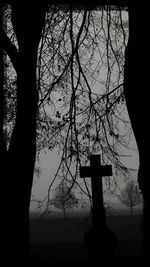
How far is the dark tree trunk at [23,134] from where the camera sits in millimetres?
5609

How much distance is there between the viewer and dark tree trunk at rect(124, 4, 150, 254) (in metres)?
5.31

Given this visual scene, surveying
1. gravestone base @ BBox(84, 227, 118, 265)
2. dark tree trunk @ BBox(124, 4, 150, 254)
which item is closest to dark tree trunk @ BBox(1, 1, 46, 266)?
gravestone base @ BBox(84, 227, 118, 265)

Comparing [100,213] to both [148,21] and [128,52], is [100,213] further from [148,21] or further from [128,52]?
[148,21]

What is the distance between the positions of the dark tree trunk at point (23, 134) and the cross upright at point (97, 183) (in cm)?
150

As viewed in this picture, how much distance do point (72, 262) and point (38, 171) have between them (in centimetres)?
211

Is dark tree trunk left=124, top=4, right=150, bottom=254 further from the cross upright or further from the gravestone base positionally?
the cross upright

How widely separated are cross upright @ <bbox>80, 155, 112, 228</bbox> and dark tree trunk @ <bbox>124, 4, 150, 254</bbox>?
1.33 metres

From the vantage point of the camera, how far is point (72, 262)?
5797 millimetres

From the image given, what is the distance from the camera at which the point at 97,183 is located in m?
7.31

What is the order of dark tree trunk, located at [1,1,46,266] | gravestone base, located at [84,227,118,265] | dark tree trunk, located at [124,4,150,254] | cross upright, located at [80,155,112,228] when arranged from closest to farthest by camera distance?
dark tree trunk, located at [124,4,150,254] → dark tree trunk, located at [1,1,46,266] → gravestone base, located at [84,227,118,265] → cross upright, located at [80,155,112,228]

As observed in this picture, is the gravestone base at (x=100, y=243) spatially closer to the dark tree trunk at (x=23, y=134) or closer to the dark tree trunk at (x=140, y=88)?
the dark tree trunk at (x=140, y=88)

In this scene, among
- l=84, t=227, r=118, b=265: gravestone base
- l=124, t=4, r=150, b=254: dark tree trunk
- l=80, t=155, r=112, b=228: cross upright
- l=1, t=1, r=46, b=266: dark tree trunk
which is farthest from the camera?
l=80, t=155, r=112, b=228: cross upright

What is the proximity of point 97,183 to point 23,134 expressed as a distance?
2.03 metres

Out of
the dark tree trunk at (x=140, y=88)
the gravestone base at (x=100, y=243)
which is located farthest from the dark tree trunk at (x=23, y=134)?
the dark tree trunk at (x=140, y=88)
